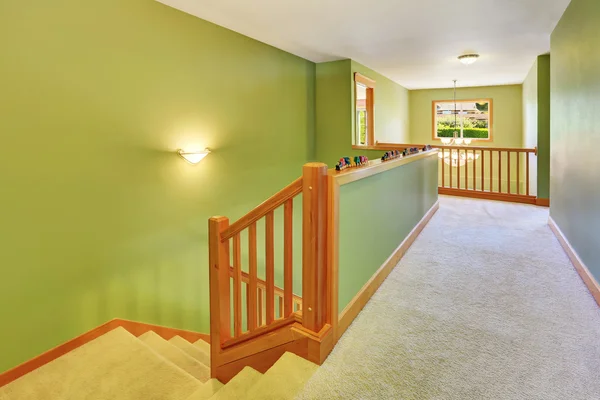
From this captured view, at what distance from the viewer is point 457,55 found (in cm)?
556

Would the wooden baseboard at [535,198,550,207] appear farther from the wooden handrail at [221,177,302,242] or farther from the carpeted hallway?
the wooden handrail at [221,177,302,242]

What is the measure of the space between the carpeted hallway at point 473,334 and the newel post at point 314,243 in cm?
29

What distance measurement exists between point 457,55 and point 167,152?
452 cm

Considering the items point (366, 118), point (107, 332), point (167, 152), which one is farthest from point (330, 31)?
point (107, 332)

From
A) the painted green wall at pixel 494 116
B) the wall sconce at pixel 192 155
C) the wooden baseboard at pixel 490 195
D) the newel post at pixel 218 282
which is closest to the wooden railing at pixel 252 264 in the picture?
the newel post at pixel 218 282

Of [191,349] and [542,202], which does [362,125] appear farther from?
[191,349]

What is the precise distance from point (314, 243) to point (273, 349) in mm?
670

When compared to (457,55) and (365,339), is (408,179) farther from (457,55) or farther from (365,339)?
(457,55)

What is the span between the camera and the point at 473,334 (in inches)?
86.4

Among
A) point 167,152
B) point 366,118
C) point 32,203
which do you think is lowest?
point 32,203

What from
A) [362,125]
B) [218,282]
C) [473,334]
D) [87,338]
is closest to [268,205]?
[218,282]

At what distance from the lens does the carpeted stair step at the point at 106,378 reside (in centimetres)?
241

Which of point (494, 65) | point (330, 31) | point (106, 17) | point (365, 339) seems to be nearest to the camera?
point (365, 339)

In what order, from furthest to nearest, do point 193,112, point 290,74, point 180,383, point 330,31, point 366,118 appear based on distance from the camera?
point 366,118
point 290,74
point 330,31
point 193,112
point 180,383
